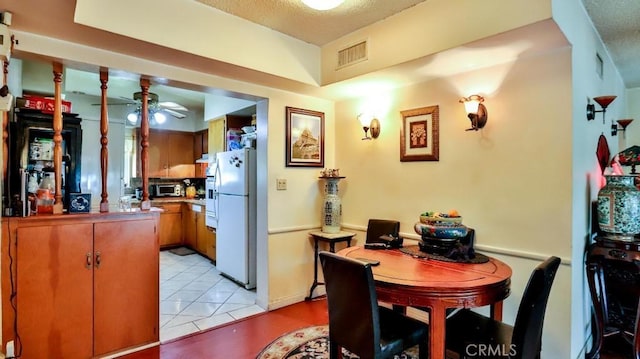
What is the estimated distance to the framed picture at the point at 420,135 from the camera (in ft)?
9.68

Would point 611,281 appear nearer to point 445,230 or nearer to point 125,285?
point 445,230

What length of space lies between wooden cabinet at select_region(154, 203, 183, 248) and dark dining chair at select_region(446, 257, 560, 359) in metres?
5.37

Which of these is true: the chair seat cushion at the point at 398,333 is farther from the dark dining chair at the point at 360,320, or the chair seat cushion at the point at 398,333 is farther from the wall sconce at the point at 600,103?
the wall sconce at the point at 600,103

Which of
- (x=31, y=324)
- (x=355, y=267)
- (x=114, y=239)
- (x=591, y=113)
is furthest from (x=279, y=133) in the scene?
(x=591, y=113)

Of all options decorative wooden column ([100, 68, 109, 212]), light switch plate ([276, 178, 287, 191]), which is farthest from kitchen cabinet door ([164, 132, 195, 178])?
decorative wooden column ([100, 68, 109, 212])

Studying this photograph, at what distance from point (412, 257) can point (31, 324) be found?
99.9 inches

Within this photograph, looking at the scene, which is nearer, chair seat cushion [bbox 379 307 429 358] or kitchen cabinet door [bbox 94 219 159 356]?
chair seat cushion [bbox 379 307 429 358]

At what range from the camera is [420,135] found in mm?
3061

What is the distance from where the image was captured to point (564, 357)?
7.35ft

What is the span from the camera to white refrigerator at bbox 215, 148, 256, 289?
398 cm

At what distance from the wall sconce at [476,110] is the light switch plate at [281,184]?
183cm

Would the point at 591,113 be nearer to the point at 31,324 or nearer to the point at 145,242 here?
the point at 145,242

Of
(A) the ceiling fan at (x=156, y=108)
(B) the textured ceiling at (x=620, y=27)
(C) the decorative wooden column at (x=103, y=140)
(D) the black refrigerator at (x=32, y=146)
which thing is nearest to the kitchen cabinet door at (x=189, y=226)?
(A) the ceiling fan at (x=156, y=108)

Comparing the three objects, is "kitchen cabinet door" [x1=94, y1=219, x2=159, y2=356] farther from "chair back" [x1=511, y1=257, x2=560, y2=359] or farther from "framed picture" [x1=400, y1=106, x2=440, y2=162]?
"chair back" [x1=511, y1=257, x2=560, y2=359]
